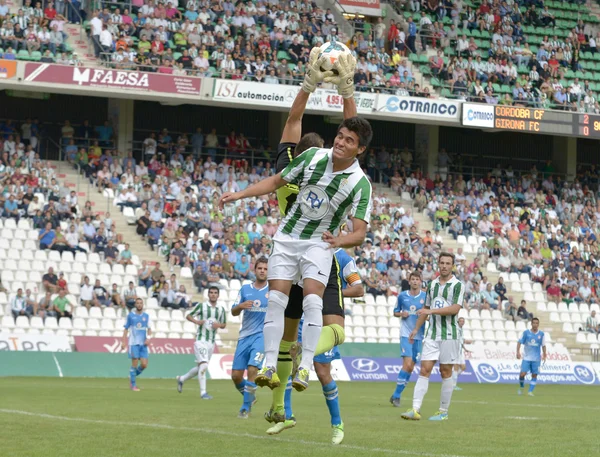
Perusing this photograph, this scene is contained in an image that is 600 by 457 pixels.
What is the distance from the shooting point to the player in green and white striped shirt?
32.0ft

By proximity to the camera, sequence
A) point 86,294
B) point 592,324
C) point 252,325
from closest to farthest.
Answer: point 252,325 → point 86,294 → point 592,324

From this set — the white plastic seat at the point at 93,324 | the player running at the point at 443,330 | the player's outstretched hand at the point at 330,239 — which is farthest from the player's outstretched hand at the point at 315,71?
the white plastic seat at the point at 93,324

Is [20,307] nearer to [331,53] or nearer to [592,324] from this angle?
[592,324]

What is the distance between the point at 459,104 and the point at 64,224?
15.3m

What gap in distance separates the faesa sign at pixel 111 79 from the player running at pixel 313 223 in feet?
81.5

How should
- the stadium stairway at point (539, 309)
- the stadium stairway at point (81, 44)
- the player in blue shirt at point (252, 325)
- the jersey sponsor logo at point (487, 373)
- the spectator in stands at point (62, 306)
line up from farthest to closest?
the stadium stairway at point (81, 44)
the stadium stairway at point (539, 309)
the jersey sponsor logo at point (487, 373)
the spectator in stands at point (62, 306)
the player in blue shirt at point (252, 325)

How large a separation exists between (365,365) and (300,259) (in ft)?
67.4

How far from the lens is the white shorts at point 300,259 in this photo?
972 centimetres

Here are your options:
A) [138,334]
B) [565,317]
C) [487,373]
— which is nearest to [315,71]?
[138,334]

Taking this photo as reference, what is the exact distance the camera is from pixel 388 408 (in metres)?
17.8

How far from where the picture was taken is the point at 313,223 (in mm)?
9812

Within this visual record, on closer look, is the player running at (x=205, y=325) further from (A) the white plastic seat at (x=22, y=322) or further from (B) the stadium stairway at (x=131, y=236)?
(B) the stadium stairway at (x=131, y=236)

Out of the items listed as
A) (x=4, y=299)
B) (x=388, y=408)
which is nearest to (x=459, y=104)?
(x=4, y=299)

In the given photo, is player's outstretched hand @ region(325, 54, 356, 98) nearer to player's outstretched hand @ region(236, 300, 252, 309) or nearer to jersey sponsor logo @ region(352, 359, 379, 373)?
player's outstretched hand @ region(236, 300, 252, 309)
